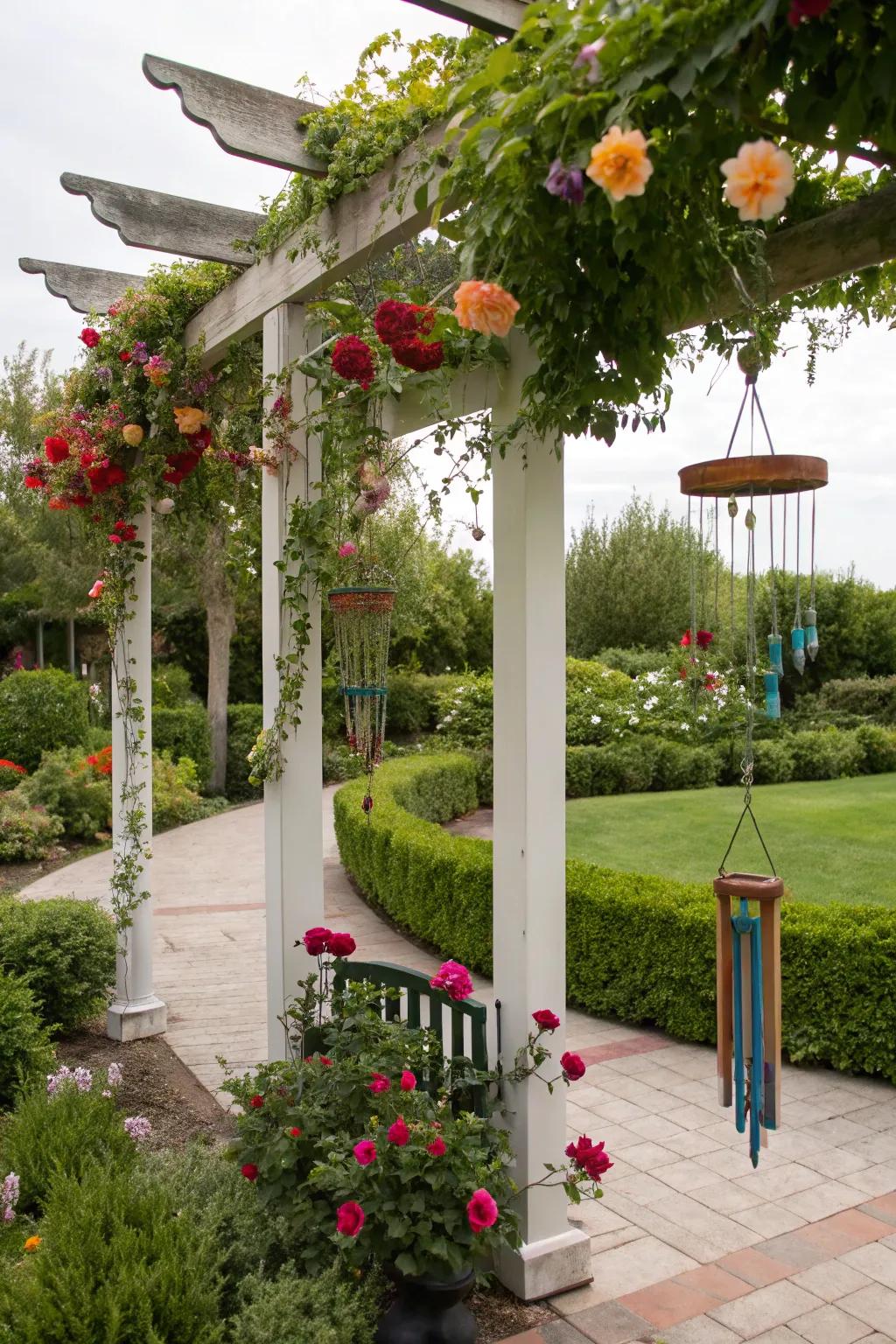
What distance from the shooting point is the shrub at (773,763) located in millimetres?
12219

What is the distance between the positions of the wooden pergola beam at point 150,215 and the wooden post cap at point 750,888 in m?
2.65

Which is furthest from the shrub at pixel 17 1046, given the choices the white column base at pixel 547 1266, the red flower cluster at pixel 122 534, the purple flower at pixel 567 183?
the purple flower at pixel 567 183

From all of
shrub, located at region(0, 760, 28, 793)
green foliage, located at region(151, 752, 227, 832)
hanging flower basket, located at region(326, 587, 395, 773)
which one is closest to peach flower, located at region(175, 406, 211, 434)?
hanging flower basket, located at region(326, 587, 395, 773)

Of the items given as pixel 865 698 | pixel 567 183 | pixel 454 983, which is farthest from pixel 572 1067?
pixel 865 698

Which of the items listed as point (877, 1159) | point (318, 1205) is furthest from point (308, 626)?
point (877, 1159)

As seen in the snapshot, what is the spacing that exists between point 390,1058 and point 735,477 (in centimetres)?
170

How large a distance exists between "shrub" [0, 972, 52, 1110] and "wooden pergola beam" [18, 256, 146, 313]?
2879 mm

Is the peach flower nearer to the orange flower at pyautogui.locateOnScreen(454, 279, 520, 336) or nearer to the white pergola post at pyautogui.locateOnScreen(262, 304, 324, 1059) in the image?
the white pergola post at pyautogui.locateOnScreen(262, 304, 324, 1059)

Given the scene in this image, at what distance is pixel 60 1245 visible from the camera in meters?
2.20

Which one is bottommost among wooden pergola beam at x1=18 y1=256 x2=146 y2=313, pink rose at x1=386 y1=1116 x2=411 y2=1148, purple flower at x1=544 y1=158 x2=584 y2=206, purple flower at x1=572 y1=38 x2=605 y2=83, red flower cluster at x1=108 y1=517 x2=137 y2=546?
pink rose at x1=386 y1=1116 x2=411 y2=1148

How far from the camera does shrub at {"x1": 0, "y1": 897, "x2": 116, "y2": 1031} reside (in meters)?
4.53


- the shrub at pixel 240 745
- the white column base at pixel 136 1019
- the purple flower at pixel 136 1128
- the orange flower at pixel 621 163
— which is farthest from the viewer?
the shrub at pixel 240 745

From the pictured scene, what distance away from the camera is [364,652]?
336cm

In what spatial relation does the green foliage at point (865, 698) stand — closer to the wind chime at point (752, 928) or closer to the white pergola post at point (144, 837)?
the white pergola post at point (144, 837)
